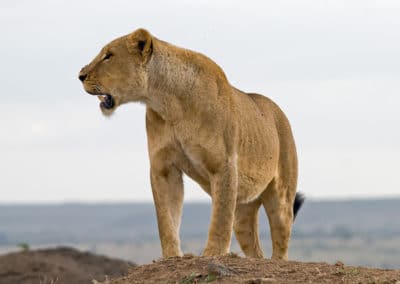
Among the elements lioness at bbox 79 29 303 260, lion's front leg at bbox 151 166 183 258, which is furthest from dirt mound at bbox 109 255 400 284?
lioness at bbox 79 29 303 260

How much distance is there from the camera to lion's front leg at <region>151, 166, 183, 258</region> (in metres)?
9.51

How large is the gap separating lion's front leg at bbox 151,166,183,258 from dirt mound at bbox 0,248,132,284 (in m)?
7.22

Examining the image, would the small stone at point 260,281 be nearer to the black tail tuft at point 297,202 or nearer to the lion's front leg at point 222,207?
the lion's front leg at point 222,207

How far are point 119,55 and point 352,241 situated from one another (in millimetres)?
61817

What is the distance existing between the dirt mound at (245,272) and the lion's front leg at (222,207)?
2.41 feet

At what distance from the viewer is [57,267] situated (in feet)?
59.6

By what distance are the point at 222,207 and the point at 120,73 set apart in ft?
4.18

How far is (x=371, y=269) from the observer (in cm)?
873

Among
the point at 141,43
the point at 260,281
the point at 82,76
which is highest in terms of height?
the point at 141,43

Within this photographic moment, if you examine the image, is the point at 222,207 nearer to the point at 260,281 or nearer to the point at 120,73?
the point at 120,73

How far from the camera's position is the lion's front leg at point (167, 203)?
9508mm

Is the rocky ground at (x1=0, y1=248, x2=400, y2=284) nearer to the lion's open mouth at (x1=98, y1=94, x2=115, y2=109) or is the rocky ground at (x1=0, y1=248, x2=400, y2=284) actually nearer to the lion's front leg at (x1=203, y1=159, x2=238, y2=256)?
the lion's front leg at (x1=203, y1=159, x2=238, y2=256)

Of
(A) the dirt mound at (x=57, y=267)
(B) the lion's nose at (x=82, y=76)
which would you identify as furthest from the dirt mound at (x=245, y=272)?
(A) the dirt mound at (x=57, y=267)

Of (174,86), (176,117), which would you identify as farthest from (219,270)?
(174,86)
